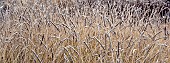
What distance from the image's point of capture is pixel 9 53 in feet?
8.44

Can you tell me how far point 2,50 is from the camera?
255 cm

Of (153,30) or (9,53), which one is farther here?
(153,30)

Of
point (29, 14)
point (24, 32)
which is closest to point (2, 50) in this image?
point (24, 32)

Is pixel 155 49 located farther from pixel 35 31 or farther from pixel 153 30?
pixel 35 31

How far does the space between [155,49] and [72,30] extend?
0.76 m

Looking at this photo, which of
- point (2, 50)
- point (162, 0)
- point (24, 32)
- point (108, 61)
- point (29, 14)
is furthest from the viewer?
point (162, 0)

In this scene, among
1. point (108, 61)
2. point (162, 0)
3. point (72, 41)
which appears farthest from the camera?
point (162, 0)

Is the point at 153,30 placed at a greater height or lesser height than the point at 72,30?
lesser

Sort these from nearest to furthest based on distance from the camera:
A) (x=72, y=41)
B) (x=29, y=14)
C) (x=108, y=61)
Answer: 1. (x=108, y=61)
2. (x=72, y=41)
3. (x=29, y=14)

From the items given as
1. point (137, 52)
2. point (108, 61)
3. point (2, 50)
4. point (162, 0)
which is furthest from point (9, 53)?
point (162, 0)

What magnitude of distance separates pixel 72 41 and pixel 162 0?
4.12 m

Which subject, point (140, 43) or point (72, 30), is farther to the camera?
point (140, 43)

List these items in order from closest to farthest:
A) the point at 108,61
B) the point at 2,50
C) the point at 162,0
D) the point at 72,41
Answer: the point at 108,61 < the point at 2,50 < the point at 72,41 < the point at 162,0

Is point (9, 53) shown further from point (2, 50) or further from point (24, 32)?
point (24, 32)
